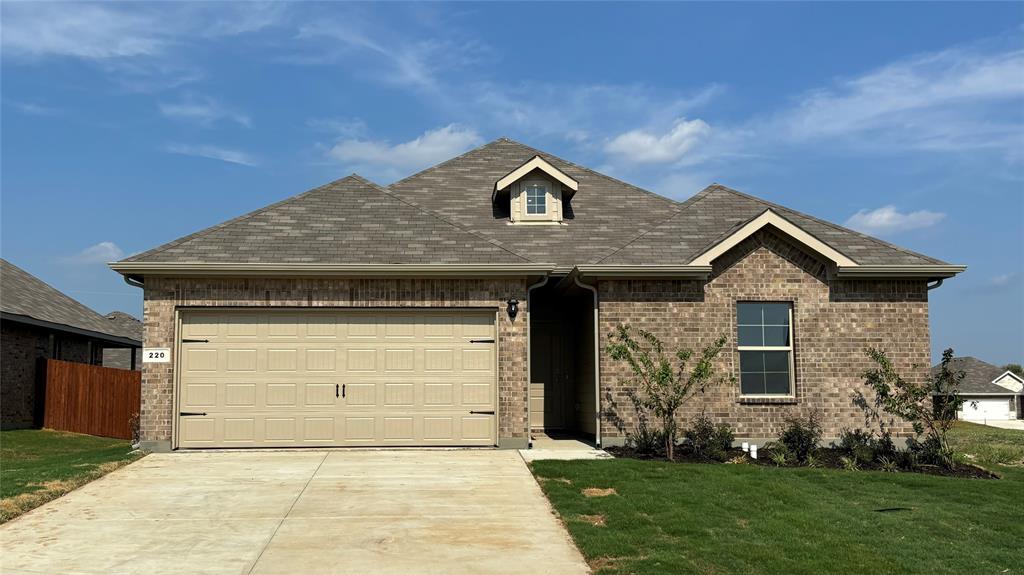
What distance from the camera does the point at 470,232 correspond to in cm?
1509

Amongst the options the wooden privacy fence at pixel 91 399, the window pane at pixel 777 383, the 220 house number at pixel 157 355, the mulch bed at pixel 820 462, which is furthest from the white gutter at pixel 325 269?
the wooden privacy fence at pixel 91 399

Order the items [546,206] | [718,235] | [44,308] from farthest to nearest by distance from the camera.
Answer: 1. [44,308]
2. [546,206]
3. [718,235]

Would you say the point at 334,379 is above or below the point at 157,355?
below

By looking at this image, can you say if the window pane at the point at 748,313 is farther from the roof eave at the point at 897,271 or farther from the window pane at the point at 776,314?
the roof eave at the point at 897,271

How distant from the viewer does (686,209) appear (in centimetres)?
1664

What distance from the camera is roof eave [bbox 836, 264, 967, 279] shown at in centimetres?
1471

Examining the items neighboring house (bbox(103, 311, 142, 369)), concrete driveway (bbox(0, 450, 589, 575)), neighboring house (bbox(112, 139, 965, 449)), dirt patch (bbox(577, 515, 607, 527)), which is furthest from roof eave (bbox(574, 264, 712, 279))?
neighboring house (bbox(103, 311, 142, 369))

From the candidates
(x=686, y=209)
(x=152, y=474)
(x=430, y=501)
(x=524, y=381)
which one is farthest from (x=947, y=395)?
(x=152, y=474)

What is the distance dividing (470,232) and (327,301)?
2.84 meters

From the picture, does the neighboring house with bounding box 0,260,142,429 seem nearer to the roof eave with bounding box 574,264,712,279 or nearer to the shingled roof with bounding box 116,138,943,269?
the shingled roof with bounding box 116,138,943,269

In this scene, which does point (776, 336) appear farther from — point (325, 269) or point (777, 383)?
point (325, 269)

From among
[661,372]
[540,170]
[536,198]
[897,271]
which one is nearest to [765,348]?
[661,372]

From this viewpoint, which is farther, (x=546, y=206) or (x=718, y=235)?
(x=546, y=206)

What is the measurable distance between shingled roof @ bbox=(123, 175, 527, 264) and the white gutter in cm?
16
